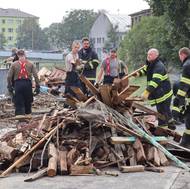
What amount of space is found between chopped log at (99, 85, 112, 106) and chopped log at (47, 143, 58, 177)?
4.57 ft

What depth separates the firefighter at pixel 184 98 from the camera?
955 cm

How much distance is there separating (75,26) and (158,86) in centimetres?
11464

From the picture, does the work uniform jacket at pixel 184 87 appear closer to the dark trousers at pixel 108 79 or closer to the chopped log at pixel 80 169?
the chopped log at pixel 80 169

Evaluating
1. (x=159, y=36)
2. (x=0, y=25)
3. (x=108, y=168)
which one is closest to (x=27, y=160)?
(x=108, y=168)

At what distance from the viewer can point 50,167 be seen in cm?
777

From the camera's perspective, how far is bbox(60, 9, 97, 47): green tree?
124 meters

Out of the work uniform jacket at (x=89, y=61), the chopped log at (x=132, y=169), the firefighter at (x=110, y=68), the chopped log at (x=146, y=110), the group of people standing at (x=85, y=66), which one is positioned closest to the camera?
the chopped log at (x=132, y=169)

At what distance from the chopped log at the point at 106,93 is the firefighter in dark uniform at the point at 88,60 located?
193 inches

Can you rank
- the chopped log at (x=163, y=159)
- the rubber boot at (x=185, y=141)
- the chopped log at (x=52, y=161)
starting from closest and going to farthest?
the chopped log at (x=52, y=161)
the chopped log at (x=163, y=159)
the rubber boot at (x=185, y=141)

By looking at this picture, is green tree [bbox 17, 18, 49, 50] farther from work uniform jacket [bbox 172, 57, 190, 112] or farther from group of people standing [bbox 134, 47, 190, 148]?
work uniform jacket [bbox 172, 57, 190, 112]

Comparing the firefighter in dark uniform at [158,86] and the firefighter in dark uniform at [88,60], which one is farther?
the firefighter in dark uniform at [88,60]

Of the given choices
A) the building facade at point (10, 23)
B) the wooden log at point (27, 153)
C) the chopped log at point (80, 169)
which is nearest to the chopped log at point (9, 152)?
the wooden log at point (27, 153)

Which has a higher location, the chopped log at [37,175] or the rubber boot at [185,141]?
the rubber boot at [185,141]

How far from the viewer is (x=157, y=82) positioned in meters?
10.6
